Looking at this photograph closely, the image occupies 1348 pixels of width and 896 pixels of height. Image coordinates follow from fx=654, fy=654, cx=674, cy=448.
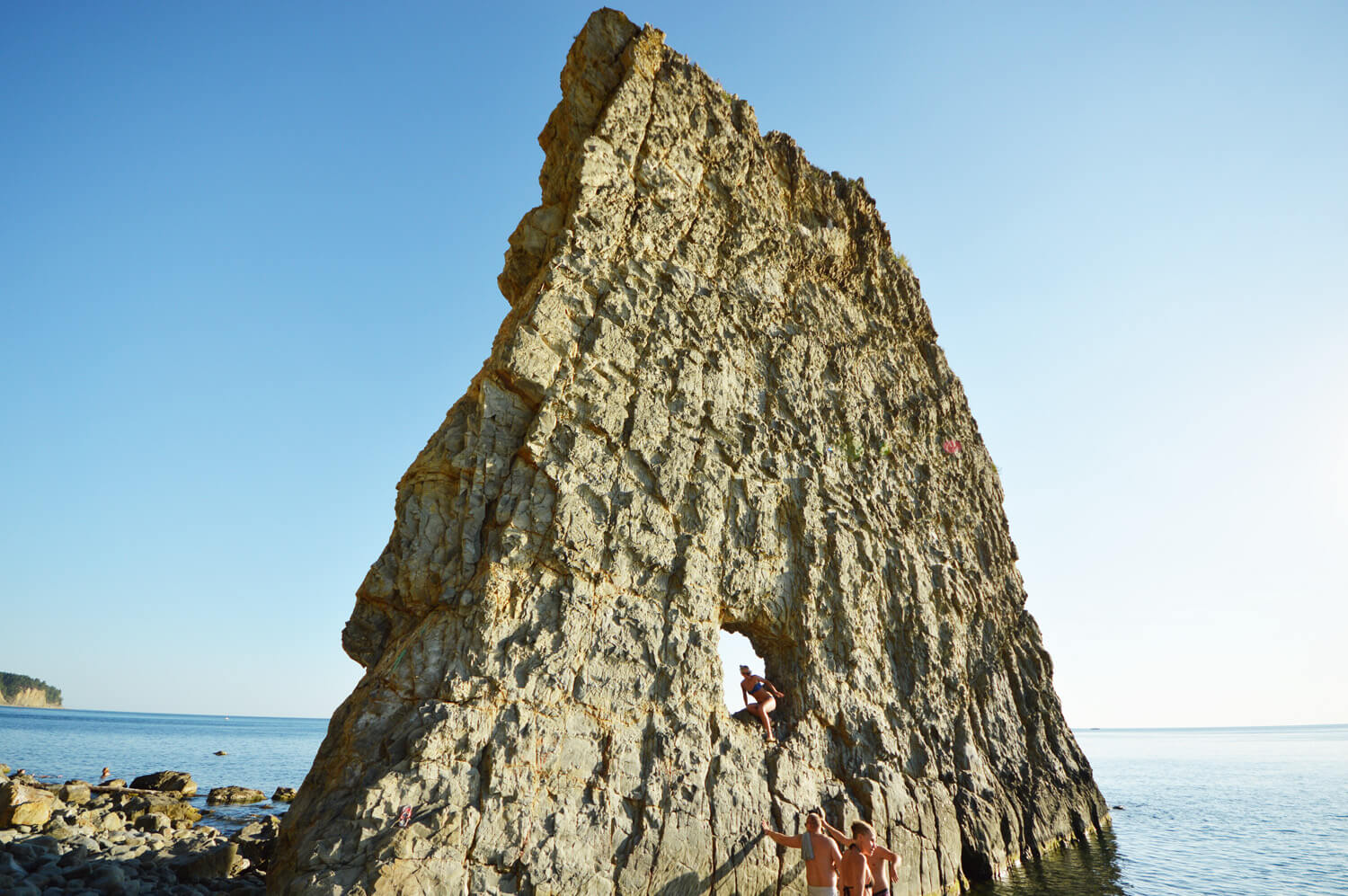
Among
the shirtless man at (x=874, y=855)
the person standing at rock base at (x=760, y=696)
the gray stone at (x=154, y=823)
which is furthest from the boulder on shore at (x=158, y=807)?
the shirtless man at (x=874, y=855)

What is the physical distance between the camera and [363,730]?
8.47 meters

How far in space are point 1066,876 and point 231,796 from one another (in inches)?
1049

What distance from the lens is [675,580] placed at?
1088 centimetres

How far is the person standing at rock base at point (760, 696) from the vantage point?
11.0 meters

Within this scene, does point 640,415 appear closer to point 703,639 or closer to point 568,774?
point 703,639

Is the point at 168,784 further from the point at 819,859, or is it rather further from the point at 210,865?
the point at 819,859

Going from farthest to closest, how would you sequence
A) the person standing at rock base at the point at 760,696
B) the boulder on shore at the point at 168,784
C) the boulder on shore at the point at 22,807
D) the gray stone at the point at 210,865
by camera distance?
the boulder on shore at the point at 168,784 < the boulder on shore at the point at 22,807 < the person standing at rock base at the point at 760,696 < the gray stone at the point at 210,865

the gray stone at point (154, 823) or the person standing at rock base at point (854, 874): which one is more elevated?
the person standing at rock base at point (854, 874)

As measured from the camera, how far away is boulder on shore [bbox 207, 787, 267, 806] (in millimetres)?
23312

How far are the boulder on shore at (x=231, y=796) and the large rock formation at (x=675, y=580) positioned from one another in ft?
64.5

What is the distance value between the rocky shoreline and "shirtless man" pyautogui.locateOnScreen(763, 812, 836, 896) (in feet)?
25.4

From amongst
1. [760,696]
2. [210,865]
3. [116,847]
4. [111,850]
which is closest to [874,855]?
[760,696]

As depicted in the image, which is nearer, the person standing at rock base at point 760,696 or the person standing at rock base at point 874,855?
the person standing at rock base at point 874,855

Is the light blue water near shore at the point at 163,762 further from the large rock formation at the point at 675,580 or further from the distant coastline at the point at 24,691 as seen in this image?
the distant coastline at the point at 24,691
